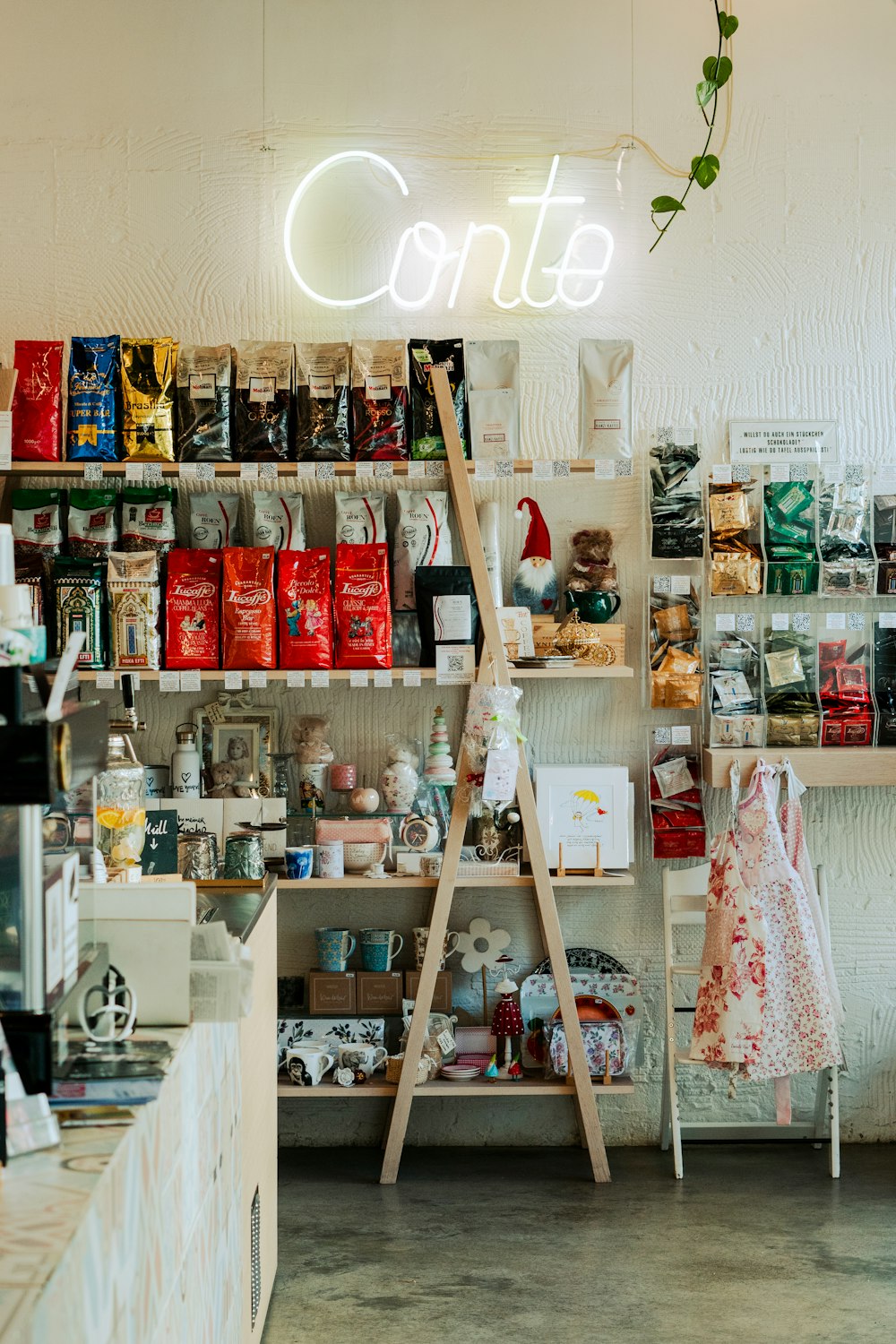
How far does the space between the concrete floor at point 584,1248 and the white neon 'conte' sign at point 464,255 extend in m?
2.71

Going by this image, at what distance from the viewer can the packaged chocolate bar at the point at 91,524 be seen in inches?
149

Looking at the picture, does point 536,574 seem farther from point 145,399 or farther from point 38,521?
point 38,521

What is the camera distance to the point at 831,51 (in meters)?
4.04

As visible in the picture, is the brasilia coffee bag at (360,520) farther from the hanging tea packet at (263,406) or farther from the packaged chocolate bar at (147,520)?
the packaged chocolate bar at (147,520)

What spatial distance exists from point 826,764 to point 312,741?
160 centimetres

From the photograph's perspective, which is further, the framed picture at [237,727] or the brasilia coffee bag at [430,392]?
the framed picture at [237,727]

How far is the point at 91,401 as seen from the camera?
3.66 meters

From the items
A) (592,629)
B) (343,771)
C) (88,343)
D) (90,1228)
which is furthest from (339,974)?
(90,1228)

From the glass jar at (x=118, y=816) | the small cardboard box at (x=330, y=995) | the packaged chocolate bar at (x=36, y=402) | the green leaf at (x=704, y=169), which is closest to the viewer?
the glass jar at (x=118, y=816)

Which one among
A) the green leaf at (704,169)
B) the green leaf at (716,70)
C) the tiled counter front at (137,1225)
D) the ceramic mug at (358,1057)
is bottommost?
the ceramic mug at (358,1057)

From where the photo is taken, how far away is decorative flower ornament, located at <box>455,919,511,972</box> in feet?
13.3

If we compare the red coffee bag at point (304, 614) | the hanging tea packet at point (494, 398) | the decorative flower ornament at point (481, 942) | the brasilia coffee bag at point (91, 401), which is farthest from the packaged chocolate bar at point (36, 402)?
the decorative flower ornament at point (481, 942)

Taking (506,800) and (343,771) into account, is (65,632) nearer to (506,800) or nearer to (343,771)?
(343,771)

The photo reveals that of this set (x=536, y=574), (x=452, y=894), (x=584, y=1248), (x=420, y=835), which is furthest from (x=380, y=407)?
(x=584, y=1248)
